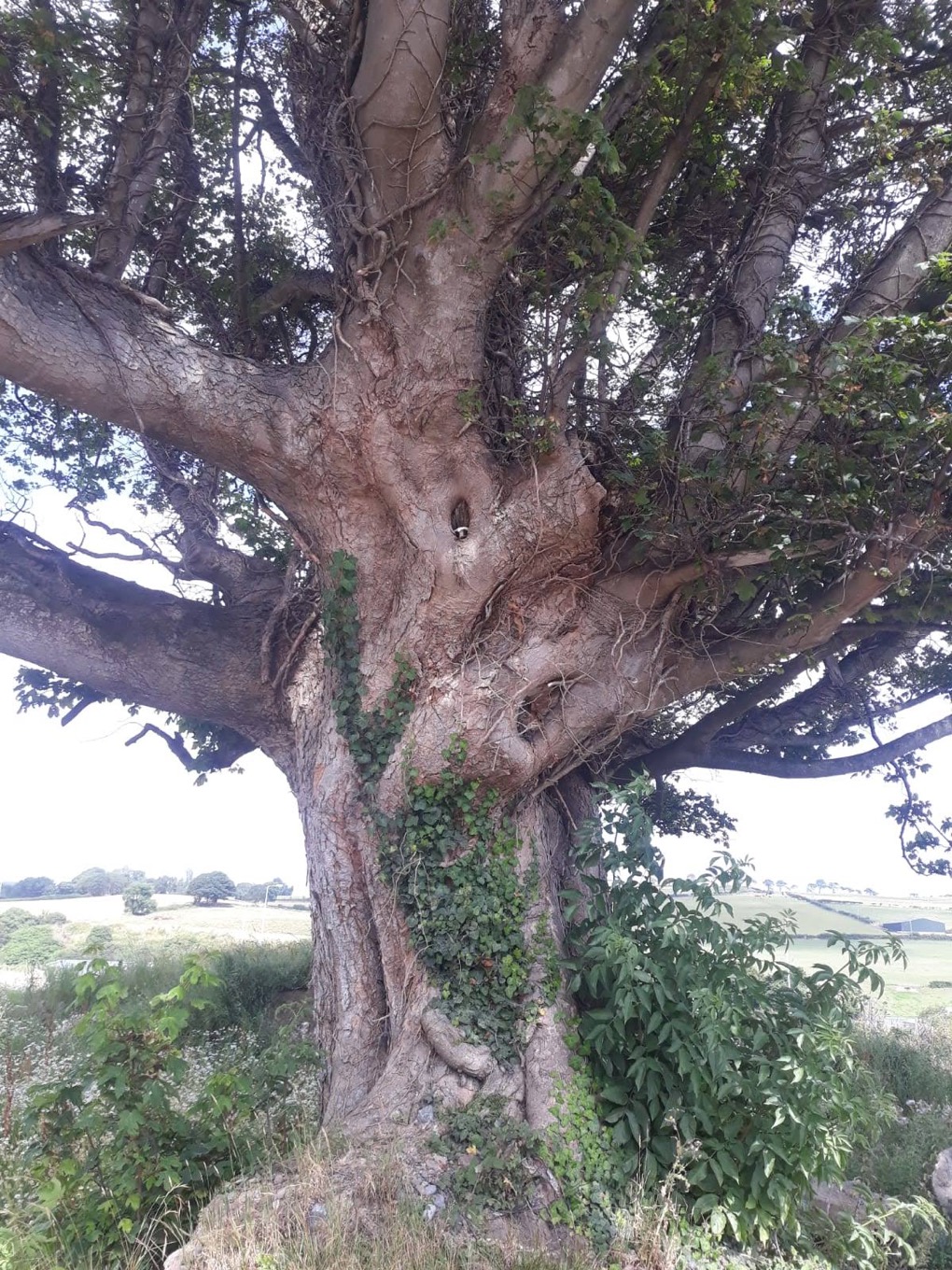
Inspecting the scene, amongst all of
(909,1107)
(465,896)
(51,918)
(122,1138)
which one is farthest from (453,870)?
(51,918)

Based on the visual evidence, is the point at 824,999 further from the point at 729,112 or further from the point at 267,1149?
the point at 729,112

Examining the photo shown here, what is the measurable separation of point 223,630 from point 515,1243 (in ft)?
16.2

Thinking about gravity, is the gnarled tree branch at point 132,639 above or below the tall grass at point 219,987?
above

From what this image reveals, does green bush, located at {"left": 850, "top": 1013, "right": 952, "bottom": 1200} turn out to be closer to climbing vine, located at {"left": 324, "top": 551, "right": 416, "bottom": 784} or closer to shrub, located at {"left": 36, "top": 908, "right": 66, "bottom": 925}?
climbing vine, located at {"left": 324, "top": 551, "right": 416, "bottom": 784}

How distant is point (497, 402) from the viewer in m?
5.53

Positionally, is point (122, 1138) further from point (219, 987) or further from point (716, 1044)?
point (219, 987)

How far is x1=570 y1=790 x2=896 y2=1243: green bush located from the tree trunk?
0.37 meters

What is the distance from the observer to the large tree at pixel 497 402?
4551 mm

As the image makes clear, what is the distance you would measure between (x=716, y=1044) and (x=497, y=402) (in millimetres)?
4194

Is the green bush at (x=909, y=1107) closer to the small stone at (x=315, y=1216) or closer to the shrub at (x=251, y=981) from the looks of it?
the small stone at (x=315, y=1216)

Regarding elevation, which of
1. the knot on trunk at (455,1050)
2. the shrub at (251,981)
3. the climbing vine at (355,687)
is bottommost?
the shrub at (251,981)

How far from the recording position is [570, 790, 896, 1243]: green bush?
3.81 meters

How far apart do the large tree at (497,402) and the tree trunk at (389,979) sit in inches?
1.0

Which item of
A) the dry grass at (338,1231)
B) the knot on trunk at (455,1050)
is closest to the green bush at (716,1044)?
Answer: the knot on trunk at (455,1050)
